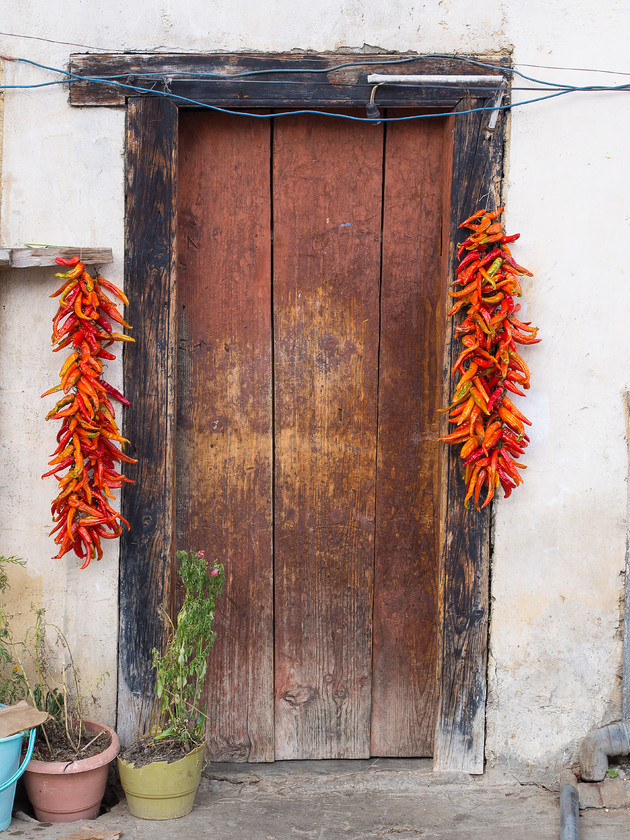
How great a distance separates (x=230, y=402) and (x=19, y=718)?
142cm

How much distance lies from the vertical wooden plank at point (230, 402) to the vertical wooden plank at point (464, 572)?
2.44 ft

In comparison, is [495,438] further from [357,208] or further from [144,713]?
[144,713]

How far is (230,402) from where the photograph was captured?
10.4 feet

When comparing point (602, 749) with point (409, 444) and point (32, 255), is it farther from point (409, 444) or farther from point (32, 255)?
point (32, 255)

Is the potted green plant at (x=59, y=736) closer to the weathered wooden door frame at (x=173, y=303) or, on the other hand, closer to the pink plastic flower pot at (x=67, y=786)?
the pink plastic flower pot at (x=67, y=786)

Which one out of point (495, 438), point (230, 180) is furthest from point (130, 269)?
point (495, 438)

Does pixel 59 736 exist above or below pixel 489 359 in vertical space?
below

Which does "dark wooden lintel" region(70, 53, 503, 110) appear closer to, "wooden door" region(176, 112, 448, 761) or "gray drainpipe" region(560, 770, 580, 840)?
"wooden door" region(176, 112, 448, 761)

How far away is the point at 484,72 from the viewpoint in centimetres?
291

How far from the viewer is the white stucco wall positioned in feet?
9.54

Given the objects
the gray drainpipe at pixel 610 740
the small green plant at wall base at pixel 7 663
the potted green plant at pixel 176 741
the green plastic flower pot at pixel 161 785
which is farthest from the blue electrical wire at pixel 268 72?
the green plastic flower pot at pixel 161 785

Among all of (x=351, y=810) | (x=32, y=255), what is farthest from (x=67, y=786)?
(x=32, y=255)

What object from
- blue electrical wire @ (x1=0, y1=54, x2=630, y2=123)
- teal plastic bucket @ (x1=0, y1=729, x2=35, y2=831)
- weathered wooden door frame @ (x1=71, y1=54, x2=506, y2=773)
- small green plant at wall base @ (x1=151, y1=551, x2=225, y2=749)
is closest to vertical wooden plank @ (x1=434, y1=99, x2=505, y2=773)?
weathered wooden door frame @ (x1=71, y1=54, x2=506, y2=773)

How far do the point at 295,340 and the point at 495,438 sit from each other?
3.02 ft
